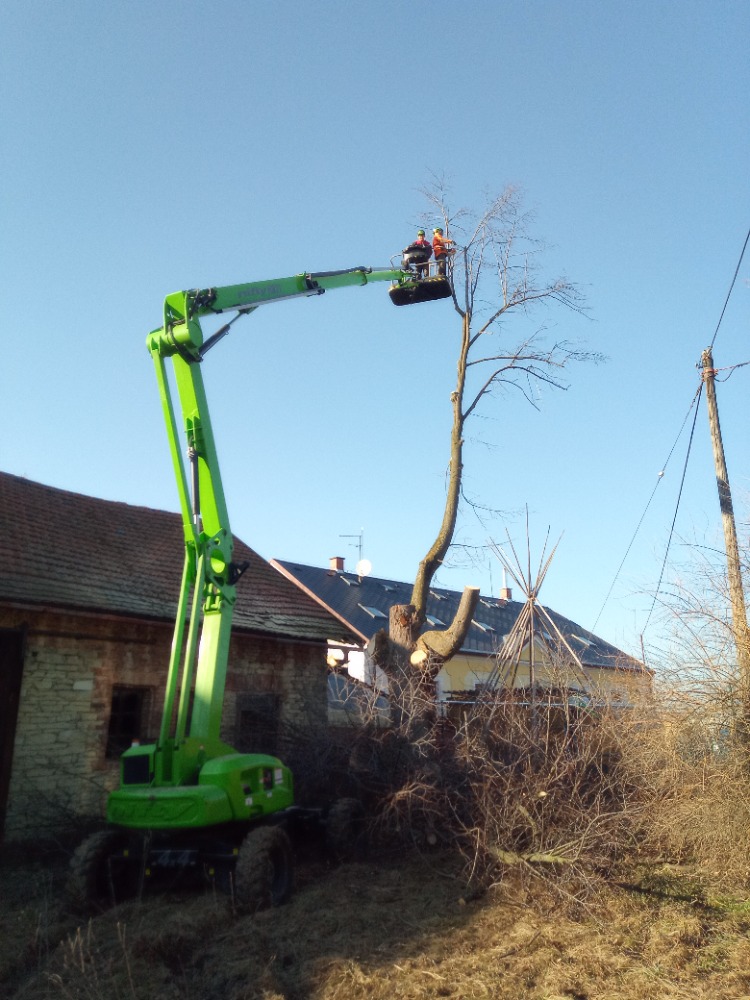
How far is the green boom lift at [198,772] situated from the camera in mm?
6863

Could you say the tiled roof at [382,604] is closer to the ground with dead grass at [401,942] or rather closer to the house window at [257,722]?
the house window at [257,722]

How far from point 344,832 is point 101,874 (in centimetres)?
239

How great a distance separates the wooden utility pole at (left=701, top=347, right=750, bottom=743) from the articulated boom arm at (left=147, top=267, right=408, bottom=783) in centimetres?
523

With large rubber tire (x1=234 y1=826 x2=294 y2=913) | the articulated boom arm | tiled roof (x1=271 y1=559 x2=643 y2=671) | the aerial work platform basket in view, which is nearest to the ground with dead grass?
large rubber tire (x1=234 y1=826 x2=294 y2=913)

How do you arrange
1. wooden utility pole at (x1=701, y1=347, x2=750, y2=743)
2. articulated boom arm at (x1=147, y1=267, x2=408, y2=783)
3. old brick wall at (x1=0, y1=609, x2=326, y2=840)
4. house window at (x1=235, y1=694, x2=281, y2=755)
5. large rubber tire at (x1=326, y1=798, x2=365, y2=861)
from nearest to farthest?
articulated boom arm at (x1=147, y1=267, x2=408, y2=783), large rubber tire at (x1=326, y1=798, x2=365, y2=861), wooden utility pole at (x1=701, y1=347, x2=750, y2=743), old brick wall at (x1=0, y1=609, x2=326, y2=840), house window at (x1=235, y1=694, x2=281, y2=755)

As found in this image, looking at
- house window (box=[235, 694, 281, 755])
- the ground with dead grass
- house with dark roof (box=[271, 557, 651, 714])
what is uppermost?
→ house with dark roof (box=[271, 557, 651, 714])

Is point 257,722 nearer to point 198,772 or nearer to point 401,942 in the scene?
point 198,772

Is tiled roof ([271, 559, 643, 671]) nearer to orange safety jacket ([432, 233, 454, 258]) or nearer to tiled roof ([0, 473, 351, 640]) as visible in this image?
tiled roof ([0, 473, 351, 640])

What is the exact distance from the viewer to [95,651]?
35.0 ft

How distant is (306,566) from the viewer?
28469 millimetres

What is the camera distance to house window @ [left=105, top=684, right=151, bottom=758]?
35.9 ft

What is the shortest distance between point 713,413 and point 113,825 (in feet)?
33.2

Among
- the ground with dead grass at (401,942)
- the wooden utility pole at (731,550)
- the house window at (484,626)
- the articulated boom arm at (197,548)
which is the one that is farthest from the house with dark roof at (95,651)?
the house window at (484,626)

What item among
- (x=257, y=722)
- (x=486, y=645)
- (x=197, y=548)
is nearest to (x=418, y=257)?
(x=197, y=548)
